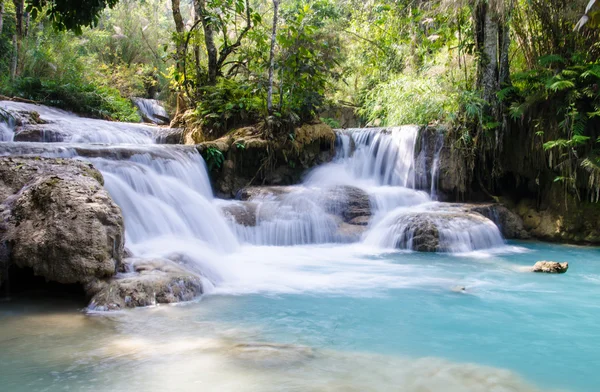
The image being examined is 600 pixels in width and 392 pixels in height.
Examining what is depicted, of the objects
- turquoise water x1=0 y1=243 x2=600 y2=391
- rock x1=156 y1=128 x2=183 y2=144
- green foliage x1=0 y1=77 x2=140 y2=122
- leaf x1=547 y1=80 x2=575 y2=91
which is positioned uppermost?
green foliage x1=0 y1=77 x2=140 y2=122

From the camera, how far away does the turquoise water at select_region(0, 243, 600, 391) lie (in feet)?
9.20

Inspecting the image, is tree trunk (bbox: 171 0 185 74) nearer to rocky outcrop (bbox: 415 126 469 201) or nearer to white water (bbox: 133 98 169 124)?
rocky outcrop (bbox: 415 126 469 201)

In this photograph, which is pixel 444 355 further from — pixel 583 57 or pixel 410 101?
pixel 410 101

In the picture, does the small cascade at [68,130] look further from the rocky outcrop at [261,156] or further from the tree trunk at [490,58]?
the tree trunk at [490,58]

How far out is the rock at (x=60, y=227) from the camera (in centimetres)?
426

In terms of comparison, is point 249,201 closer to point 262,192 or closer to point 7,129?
point 262,192

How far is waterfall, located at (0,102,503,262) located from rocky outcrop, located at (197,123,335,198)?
318mm

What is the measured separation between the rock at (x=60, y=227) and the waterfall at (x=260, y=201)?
3.30 feet

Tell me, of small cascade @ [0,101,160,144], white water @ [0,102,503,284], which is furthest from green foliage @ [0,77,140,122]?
white water @ [0,102,503,284]

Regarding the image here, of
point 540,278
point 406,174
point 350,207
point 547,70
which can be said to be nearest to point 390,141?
point 406,174

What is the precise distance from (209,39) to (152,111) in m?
8.78

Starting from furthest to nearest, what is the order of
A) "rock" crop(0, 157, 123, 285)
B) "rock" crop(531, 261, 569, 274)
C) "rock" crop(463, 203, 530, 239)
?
"rock" crop(463, 203, 530, 239)
"rock" crop(531, 261, 569, 274)
"rock" crop(0, 157, 123, 285)

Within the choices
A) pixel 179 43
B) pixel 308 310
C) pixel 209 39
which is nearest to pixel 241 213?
pixel 308 310

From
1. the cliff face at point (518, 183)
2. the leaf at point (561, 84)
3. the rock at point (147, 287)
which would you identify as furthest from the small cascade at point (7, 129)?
the leaf at point (561, 84)
